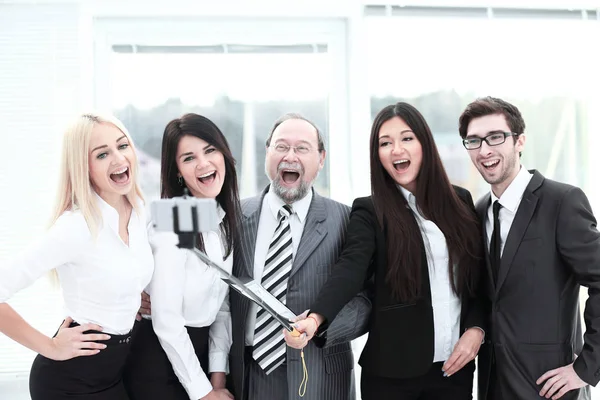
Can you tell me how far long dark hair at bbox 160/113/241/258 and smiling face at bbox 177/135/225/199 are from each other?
0.02 meters

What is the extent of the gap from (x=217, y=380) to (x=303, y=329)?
49 cm

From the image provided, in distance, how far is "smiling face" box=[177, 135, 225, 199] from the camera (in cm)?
202

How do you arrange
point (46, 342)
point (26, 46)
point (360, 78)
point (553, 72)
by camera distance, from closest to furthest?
point (46, 342), point (26, 46), point (360, 78), point (553, 72)

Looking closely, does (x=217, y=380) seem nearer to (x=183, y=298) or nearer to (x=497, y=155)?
(x=183, y=298)

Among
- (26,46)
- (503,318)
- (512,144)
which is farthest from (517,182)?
(26,46)

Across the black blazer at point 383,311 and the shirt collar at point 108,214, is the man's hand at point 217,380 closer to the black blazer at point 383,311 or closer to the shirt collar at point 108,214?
the black blazer at point 383,311

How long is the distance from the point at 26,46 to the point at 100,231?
1598 millimetres

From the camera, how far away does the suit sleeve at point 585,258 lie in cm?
183

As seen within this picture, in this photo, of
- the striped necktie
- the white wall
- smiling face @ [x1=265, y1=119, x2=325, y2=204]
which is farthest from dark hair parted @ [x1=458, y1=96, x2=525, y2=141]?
the white wall

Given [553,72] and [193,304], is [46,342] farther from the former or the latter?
[553,72]

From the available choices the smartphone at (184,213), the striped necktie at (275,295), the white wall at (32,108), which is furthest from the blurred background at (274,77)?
the smartphone at (184,213)

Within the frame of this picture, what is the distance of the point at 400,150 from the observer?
2059 mm

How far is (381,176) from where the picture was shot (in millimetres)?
2129

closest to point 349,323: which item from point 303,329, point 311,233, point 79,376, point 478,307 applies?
point 303,329
